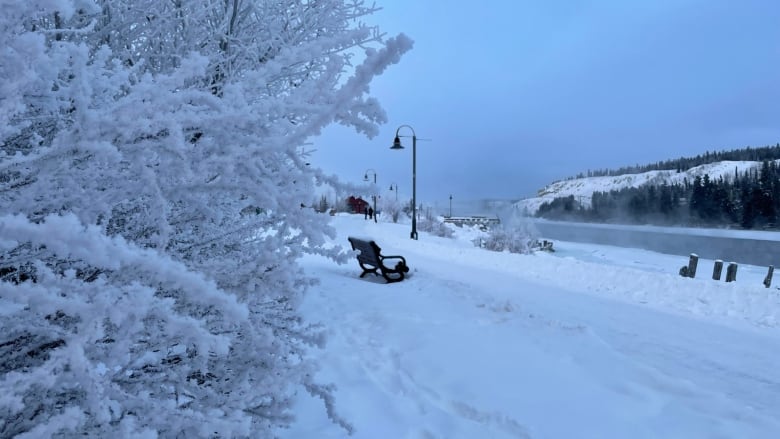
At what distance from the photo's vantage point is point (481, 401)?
3.62 metres

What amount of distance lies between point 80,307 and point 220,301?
0.30 meters

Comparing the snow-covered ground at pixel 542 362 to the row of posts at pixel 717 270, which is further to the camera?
the row of posts at pixel 717 270

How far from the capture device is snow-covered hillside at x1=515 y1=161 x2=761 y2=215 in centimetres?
11149

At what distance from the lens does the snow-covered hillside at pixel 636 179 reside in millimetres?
111488

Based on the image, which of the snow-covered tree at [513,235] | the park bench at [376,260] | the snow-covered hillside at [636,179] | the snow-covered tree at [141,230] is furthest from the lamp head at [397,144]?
the snow-covered hillside at [636,179]

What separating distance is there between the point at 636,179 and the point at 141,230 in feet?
600

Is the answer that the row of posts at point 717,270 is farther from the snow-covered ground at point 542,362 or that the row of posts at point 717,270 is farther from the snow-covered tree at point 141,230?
the snow-covered tree at point 141,230

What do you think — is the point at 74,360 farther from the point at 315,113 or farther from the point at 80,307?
Result: the point at 315,113

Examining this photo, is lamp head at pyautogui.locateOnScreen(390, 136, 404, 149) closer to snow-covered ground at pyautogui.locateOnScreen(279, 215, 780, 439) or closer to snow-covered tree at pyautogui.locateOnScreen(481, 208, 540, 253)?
snow-covered tree at pyautogui.locateOnScreen(481, 208, 540, 253)

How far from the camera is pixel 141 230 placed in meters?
1.76

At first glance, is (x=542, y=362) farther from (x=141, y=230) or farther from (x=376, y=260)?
(x=376, y=260)

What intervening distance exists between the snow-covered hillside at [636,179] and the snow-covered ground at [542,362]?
6287cm

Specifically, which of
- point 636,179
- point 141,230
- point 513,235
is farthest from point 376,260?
point 636,179

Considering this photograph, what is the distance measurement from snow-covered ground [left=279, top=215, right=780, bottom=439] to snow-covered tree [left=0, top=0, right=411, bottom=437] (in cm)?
160
